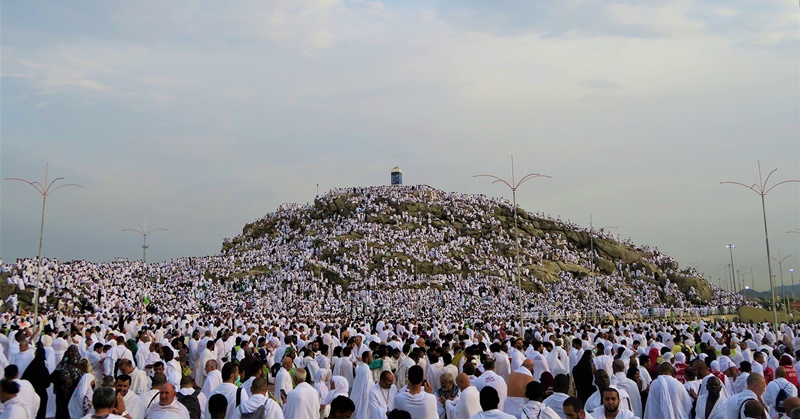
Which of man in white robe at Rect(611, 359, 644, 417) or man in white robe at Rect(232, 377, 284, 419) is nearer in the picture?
man in white robe at Rect(232, 377, 284, 419)

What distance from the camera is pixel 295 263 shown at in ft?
232

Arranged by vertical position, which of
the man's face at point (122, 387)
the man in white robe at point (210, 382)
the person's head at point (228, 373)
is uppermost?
Result: the person's head at point (228, 373)

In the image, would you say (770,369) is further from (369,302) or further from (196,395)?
(369,302)

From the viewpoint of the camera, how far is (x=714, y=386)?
9234 mm

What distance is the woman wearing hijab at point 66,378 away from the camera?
11.2 m

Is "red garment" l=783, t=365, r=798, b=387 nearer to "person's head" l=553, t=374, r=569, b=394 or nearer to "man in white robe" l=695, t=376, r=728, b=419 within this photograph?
"man in white robe" l=695, t=376, r=728, b=419

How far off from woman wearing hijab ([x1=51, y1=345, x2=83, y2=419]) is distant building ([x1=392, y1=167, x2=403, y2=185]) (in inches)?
3711

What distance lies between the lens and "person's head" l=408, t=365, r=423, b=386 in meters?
8.23

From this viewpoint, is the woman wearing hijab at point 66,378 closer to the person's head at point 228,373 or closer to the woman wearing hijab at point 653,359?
the person's head at point 228,373

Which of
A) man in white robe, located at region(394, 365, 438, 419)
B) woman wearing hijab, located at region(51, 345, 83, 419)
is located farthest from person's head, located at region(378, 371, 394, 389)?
woman wearing hijab, located at region(51, 345, 83, 419)

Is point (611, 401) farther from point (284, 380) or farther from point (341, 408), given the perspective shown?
point (284, 380)

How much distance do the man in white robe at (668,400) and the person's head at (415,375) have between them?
11.8ft

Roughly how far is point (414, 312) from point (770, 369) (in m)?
44.0

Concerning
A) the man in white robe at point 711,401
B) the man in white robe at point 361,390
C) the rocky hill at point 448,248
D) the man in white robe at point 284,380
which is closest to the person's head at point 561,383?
the man in white robe at point 711,401
